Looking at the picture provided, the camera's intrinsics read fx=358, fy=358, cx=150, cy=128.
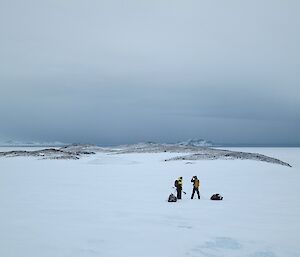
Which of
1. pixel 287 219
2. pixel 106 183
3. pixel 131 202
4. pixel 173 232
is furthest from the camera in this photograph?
pixel 106 183

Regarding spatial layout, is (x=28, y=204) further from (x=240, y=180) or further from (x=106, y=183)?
(x=240, y=180)

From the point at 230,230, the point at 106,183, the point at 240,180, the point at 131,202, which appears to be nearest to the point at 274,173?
the point at 240,180

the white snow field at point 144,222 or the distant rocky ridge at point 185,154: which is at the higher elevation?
the distant rocky ridge at point 185,154

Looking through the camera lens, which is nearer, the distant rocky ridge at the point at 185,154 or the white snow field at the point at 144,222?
the white snow field at the point at 144,222

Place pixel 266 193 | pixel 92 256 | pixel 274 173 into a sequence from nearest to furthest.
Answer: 1. pixel 92 256
2. pixel 266 193
3. pixel 274 173

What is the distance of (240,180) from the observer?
32.8m

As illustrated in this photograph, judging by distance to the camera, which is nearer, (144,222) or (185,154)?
(144,222)

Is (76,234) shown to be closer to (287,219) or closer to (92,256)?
(92,256)

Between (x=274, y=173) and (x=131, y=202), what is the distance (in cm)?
2292

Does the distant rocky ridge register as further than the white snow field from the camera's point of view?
Yes

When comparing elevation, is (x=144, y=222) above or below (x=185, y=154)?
below

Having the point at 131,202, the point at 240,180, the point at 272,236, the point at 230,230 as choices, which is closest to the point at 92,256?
the point at 230,230

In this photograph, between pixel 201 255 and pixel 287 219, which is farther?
Answer: pixel 287 219

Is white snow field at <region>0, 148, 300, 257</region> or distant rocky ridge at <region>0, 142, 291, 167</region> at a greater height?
distant rocky ridge at <region>0, 142, 291, 167</region>
